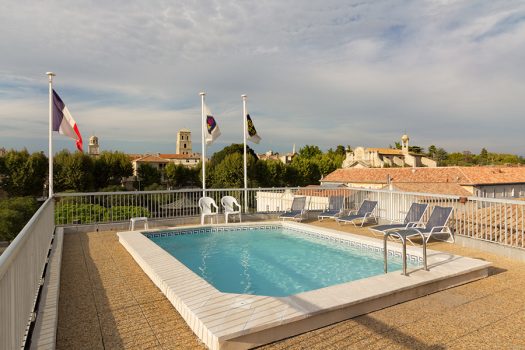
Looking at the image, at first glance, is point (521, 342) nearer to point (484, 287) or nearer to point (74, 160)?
point (484, 287)

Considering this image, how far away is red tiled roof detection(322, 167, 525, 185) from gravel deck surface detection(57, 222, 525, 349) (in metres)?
33.8

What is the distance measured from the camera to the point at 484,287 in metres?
4.71

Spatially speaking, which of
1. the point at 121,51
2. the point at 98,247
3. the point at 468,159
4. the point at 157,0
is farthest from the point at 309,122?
the point at 468,159

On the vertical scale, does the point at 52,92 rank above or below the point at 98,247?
above

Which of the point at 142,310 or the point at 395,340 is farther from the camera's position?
the point at 142,310

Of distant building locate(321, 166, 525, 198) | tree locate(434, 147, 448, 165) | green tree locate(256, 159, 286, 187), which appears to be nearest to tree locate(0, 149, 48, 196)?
green tree locate(256, 159, 286, 187)

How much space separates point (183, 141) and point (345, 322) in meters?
139

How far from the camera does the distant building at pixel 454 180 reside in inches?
1478

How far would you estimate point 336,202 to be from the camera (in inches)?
441

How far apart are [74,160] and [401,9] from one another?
38.7 metres

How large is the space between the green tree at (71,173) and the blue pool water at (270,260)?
117 ft

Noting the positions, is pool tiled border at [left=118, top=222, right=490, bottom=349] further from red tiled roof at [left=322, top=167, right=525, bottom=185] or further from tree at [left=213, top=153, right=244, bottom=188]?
tree at [left=213, top=153, right=244, bottom=188]

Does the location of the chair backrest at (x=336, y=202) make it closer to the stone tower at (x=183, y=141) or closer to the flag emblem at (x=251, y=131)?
the flag emblem at (x=251, y=131)

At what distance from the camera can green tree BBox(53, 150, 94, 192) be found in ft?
128
